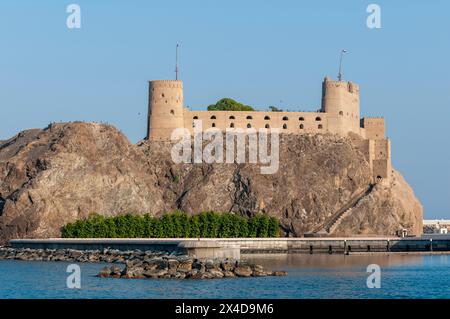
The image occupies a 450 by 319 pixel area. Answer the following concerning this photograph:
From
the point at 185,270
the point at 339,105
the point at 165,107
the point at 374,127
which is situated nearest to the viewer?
the point at 185,270

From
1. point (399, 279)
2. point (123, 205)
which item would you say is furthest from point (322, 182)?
point (399, 279)

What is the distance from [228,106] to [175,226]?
41942 mm

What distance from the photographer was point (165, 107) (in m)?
149

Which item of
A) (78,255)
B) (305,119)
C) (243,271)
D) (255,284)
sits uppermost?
(305,119)

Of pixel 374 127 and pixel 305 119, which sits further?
pixel 374 127

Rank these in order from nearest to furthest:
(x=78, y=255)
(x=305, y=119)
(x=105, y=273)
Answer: (x=105, y=273), (x=78, y=255), (x=305, y=119)

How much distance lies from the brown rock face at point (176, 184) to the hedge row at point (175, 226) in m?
4.45

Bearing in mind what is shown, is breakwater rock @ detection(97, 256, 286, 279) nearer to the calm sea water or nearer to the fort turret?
the calm sea water

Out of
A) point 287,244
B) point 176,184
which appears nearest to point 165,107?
point 176,184

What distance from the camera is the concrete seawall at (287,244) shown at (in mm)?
116188

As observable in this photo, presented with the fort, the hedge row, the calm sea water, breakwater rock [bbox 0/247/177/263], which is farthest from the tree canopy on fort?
the calm sea water

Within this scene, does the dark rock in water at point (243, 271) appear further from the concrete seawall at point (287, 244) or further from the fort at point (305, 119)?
the fort at point (305, 119)

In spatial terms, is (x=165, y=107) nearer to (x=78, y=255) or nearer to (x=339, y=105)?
(x=339, y=105)
